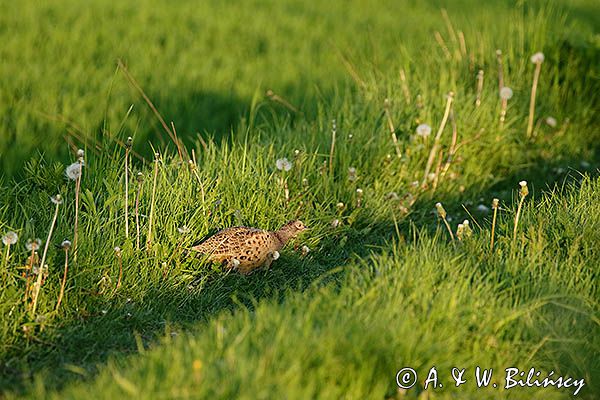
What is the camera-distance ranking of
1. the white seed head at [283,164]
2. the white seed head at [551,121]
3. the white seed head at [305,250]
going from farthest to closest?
the white seed head at [551,121]
the white seed head at [283,164]
the white seed head at [305,250]

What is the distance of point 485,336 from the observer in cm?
348

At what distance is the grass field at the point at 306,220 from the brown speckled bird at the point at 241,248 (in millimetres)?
74

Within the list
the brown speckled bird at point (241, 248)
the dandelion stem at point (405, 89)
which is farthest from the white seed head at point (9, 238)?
the dandelion stem at point (405, 89)

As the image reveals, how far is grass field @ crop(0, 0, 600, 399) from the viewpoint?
3236 mm

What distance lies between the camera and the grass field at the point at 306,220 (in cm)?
324

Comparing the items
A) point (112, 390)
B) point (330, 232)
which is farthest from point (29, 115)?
point (112, 390)

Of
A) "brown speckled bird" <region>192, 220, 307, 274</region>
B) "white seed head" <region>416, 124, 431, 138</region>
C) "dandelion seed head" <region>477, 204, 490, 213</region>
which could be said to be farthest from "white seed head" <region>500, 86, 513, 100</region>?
"brown speckled bird" <region>192, 220, 307, 274</region>

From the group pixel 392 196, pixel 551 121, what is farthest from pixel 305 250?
pixel 551 121

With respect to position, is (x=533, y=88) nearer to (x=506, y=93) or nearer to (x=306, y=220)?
(x=506, y=93)

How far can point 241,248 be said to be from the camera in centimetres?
426

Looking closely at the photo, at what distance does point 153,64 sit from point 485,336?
548cm

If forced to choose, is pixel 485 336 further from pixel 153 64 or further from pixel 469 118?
pixel 153 64

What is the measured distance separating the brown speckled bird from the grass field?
0.07m

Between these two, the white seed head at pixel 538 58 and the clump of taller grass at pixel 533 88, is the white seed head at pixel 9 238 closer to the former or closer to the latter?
the clump of taller grass at pixel 533 88
